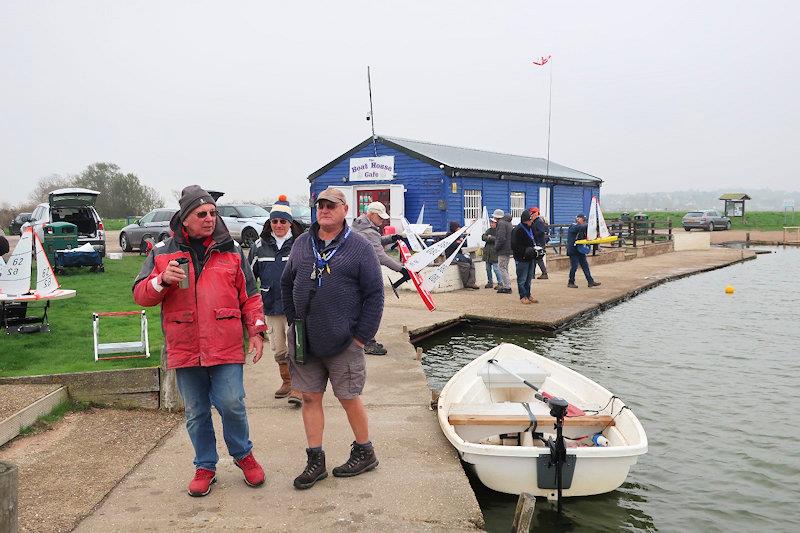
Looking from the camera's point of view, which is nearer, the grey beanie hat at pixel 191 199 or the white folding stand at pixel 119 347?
the grey beanie hat at pixel 191 199

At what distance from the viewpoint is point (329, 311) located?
4195 mm

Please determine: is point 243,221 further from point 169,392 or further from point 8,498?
point 8,498

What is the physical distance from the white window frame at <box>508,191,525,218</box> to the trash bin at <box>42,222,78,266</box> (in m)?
14.9

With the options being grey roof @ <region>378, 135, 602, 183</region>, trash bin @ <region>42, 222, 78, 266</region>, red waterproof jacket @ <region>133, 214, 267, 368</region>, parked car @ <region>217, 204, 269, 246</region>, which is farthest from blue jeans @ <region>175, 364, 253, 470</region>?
parked car @ <region>217, 204, 269, 246</region>

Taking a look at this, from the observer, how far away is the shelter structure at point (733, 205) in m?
52.5

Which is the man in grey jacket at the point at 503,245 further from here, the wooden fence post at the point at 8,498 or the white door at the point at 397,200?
the wooden fence post at the point at 8,498

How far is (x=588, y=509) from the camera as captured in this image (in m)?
5.34

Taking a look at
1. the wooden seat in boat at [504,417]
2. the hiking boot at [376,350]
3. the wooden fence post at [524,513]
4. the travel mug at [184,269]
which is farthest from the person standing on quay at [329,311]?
the hiking boot at [376,350]

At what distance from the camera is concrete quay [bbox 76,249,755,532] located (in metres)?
3.96

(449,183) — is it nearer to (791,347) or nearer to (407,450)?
(791,347)

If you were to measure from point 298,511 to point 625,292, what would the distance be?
13.8 metres

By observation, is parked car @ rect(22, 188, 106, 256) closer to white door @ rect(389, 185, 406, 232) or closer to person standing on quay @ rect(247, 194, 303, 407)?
white door @ rect(389, 185, 406, 232)

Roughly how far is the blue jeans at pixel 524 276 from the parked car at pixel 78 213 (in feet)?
34.1

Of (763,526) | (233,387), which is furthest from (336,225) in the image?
(763,526)
